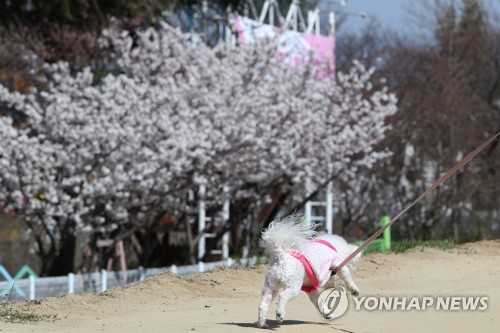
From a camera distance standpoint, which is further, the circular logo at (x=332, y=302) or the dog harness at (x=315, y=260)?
the circular logo at (x=332, y=302)

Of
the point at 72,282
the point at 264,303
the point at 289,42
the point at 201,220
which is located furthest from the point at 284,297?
the point at 289,42

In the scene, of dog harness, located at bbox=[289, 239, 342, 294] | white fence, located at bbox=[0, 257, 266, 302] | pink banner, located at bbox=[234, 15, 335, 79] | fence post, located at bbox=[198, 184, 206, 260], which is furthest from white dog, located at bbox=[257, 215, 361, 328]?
pink banner, located at bbox=[234, 15, 335, 79]

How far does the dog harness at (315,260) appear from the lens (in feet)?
29.8

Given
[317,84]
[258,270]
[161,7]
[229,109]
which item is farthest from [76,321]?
[317,84]

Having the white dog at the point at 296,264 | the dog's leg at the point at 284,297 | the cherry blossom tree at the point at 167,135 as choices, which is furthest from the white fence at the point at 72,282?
the dog's leg at the point at 284,297

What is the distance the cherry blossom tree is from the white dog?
12.1m

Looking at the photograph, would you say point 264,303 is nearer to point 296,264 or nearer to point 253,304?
point 296,264

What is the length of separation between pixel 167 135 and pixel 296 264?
13.3 m

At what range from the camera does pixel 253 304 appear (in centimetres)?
1102

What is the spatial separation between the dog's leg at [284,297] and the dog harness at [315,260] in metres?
0.23

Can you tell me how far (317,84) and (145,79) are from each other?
4608mm

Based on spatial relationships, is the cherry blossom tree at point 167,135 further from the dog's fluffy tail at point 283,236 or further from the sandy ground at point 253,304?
the dog's fluffy tail at point 283,236

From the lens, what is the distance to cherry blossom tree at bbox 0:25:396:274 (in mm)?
21359

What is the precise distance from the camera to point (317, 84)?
88.7 feet
